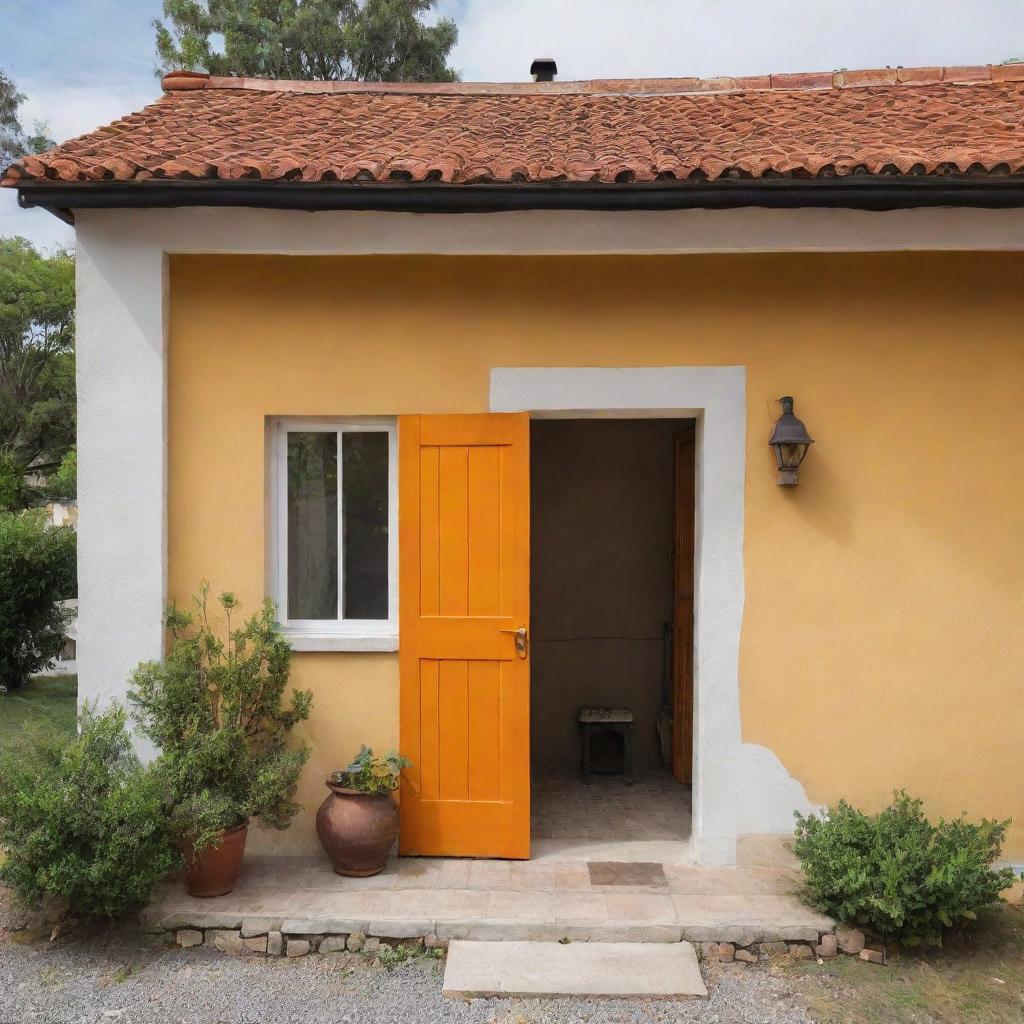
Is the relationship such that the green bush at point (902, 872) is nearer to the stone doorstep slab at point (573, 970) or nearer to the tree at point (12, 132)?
the stone doorstep slab at point (573, 970)

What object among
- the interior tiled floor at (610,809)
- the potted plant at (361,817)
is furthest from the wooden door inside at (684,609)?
the potted plant at (361,817)

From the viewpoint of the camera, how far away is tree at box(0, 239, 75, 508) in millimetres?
25969

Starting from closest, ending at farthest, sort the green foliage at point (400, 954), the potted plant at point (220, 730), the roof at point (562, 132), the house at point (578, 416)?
the green foliage at point (400, 954)
the potted plant at point (220, 730)
the roof at point (562, 132)
the house at point (578, 416)

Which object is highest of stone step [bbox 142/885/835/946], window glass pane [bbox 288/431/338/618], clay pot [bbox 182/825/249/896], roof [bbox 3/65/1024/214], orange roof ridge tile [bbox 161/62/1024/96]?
orange roof ridge tile [bbox 161/62/1024/96]

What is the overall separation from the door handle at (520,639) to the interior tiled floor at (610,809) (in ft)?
4.27

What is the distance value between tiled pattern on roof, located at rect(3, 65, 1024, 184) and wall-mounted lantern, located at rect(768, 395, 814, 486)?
1.25 meters

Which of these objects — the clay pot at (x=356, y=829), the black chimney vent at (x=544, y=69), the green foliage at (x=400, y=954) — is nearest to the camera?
the green foliage at (x=400, y=954)

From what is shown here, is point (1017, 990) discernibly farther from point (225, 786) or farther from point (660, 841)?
point (225, 786)

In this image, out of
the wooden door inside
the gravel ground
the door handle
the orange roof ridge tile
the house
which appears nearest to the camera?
the gravel ground

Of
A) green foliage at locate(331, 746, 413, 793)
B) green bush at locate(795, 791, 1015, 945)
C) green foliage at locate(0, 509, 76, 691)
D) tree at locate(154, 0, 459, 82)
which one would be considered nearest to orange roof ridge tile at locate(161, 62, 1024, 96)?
green foliage at locate(0, 509, 76, 691)

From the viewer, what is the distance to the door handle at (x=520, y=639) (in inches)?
198

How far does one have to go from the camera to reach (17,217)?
30.0 m

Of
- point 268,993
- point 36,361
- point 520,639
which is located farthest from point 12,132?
point 268,993

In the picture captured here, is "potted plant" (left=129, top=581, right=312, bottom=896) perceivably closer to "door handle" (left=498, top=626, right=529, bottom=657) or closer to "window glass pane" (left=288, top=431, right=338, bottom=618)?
"window glass pane" (left=288, top=431, right=338, bottom=618)
